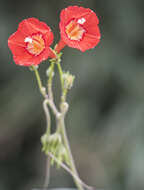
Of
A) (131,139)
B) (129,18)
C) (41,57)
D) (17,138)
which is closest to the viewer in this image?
(41,57)

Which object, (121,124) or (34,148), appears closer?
(121,124)

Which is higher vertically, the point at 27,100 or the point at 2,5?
the point at 2,5

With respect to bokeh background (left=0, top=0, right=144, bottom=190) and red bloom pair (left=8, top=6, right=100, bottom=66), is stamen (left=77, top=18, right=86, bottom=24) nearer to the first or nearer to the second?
red bloom pair (left=8, top=6, right=100, bottom=66)

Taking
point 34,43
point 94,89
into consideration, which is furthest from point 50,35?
point 94,89

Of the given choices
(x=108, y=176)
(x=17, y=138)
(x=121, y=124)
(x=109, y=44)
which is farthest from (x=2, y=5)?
(x=108, y=176)

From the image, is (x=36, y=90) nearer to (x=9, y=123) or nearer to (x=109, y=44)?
(x=9, y=123)

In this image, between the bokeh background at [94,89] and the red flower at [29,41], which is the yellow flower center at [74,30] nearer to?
the red flower at [29,41]

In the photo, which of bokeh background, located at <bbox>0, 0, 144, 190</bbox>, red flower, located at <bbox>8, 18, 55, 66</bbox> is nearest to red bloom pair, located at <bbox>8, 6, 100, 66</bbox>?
red flower, located at <bbox>8, 18, 55, 66</bbox>
